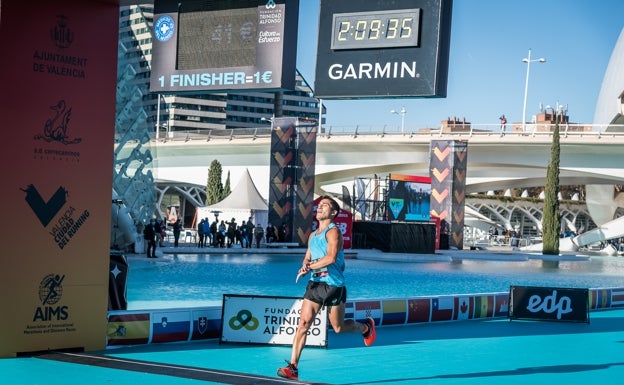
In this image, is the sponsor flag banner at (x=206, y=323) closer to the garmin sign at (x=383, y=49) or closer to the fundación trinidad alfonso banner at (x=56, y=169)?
the fundación trinidad alfonso banner at (x=56, y=169)

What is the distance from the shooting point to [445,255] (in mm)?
43500

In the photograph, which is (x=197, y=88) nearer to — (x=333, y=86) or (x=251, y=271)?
(x=333, y=86)

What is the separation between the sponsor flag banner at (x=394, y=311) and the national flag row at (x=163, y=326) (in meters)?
2.86

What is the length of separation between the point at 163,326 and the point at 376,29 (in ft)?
17.1

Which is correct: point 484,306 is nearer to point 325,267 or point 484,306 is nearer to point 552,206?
point 325,267

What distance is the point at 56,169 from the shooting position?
961 cm

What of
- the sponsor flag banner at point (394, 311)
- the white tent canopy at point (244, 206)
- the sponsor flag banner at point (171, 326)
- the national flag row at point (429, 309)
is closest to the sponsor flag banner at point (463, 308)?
the national flag row at point (429, 309)

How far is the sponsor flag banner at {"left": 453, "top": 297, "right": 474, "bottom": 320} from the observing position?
14547mm

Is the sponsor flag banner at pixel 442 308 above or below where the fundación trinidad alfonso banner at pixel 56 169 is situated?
→ below

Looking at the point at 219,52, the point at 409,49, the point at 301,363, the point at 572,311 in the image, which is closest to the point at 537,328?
the point at 572,311

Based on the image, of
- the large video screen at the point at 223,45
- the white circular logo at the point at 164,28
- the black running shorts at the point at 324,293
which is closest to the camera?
the black running shorts at the point at 324,293

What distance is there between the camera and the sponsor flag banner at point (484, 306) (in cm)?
1496

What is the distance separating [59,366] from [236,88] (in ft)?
22.6

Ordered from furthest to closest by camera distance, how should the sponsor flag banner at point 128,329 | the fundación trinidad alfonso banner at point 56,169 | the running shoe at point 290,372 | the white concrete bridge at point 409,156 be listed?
the white concrete bridge at point 409,156 < the sponsor flag banner at point 128,329 < the fundación trinidad alfonso banner at point 56,169 < the running shoe at point 290,372
